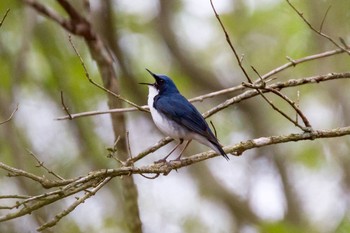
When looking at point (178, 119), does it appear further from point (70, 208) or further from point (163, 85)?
point (70, 208)

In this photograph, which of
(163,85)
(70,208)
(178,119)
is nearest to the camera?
(70,208)

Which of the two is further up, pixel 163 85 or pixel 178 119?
pixel 163 85

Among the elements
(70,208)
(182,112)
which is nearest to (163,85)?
(182,112)

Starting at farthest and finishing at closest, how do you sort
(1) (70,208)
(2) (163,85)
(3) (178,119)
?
(2) (163,85)
(3) (178,119)
(1) (70,208)

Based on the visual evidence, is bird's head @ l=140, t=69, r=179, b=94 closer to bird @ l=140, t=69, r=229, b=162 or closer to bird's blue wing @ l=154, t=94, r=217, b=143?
bird @ l=140, t=69, r=229, b=162

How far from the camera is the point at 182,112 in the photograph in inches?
238

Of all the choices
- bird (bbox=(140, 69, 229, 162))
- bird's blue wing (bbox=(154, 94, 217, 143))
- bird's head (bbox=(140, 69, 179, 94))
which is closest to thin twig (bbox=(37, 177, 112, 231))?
bird (bbox=(140, 69, 229, 162))

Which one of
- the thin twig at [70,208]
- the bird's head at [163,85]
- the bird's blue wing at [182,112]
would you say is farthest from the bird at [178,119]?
the thin twig at [70,208]

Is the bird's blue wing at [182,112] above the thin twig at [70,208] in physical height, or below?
above

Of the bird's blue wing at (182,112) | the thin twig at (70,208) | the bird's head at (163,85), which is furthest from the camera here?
the bird's head at (163,85)

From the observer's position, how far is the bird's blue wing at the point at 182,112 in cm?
581

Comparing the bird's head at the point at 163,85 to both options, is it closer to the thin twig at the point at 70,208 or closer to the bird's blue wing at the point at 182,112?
the bird's blue wing at the point at 182,112

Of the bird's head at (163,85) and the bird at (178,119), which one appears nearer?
the bird at (178,119)

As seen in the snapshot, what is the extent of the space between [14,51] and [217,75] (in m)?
2.80
